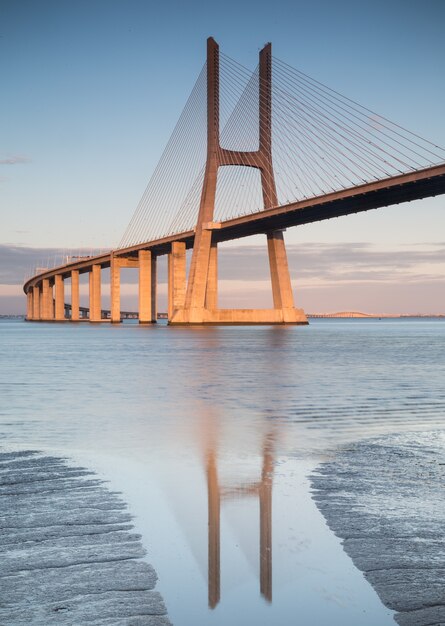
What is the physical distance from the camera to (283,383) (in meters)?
16.4

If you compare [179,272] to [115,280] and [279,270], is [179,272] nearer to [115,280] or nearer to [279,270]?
[279,270]

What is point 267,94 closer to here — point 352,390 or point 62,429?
point 352,390

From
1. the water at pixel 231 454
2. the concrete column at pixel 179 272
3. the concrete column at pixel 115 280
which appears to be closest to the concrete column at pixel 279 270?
the concrete column at pixel 179 272

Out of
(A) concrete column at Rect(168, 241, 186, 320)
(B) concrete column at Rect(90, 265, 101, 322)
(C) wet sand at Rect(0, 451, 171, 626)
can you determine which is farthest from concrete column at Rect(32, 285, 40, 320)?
(C) wet sand at Rect(0, 451, 171, 626)

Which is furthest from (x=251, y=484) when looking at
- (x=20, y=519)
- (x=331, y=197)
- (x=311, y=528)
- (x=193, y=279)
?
(x=193, y=279)

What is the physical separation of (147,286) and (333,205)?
3638cm

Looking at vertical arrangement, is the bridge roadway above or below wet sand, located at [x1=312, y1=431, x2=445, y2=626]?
above

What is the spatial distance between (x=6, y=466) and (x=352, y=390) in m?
9.23

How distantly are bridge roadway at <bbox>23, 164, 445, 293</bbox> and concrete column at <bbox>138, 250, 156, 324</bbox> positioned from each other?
194 inches

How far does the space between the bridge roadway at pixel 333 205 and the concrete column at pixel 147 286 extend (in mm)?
4931

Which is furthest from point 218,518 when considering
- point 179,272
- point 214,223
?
point 179,272

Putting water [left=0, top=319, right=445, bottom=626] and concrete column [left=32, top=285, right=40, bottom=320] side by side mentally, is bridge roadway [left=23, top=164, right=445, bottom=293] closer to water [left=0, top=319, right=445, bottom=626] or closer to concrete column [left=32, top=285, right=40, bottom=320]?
water [left=0, top=319, right=445, bottom=626]

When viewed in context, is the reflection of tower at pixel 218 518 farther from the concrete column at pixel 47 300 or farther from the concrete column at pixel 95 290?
the concrete column at pixel 47 300

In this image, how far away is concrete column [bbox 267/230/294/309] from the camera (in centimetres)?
6169
